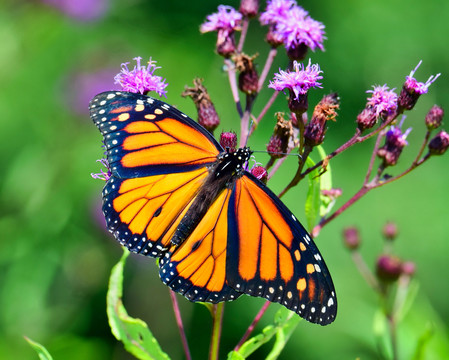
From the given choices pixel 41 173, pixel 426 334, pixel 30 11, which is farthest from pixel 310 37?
pixel 30 11

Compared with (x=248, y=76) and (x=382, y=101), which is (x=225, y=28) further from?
(x=382, y=101)

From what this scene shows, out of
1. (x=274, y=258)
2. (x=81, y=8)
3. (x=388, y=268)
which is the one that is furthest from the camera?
(x=81, y=8)

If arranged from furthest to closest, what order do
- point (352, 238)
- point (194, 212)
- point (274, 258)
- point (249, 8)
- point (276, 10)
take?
point (352, 238), point (249, 8), point (276, 10), point (194, 212), point (274, 258)

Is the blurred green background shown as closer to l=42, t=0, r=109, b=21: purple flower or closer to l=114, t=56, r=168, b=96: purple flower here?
l=42, t=0, r=109, b=21: purple flower

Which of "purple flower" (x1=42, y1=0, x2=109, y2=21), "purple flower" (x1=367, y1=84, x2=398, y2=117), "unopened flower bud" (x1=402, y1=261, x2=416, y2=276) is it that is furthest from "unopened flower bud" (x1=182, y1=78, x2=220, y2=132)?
"purple flower" (x1=42, y1=0, x2=109, y2=21)

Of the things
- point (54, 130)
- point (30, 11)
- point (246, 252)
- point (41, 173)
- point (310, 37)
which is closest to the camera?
point (246, 252)

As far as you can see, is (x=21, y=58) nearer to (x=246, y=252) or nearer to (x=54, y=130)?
(x=54, y=130)

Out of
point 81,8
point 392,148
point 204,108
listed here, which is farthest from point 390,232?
point 81,8

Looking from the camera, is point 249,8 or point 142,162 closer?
point 142,162
